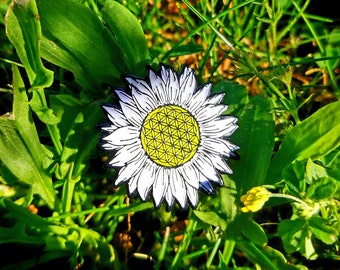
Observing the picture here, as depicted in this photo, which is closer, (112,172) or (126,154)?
(126,154)

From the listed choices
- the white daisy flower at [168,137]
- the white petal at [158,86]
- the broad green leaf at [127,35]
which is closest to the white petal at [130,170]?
the white daisy flower at [168,137]

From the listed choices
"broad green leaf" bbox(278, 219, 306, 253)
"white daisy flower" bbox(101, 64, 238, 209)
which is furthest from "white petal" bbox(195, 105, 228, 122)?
"broad green leaf" bbox(278, 219, 306, 253)

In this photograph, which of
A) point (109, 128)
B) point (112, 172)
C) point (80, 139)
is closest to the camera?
point (109, 128)

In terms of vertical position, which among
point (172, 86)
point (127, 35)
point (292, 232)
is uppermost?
point (127, 35)

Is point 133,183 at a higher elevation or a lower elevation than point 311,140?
lower

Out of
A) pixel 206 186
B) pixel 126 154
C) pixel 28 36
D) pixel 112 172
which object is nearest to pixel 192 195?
pixel 206 186

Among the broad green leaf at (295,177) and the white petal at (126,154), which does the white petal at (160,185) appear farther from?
the broad green leaf at (295,177)

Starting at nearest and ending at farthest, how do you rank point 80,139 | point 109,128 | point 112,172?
point 109,128
point 80,139
point 112,172

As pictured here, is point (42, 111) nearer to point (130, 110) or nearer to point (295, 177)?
point (130, 110)
